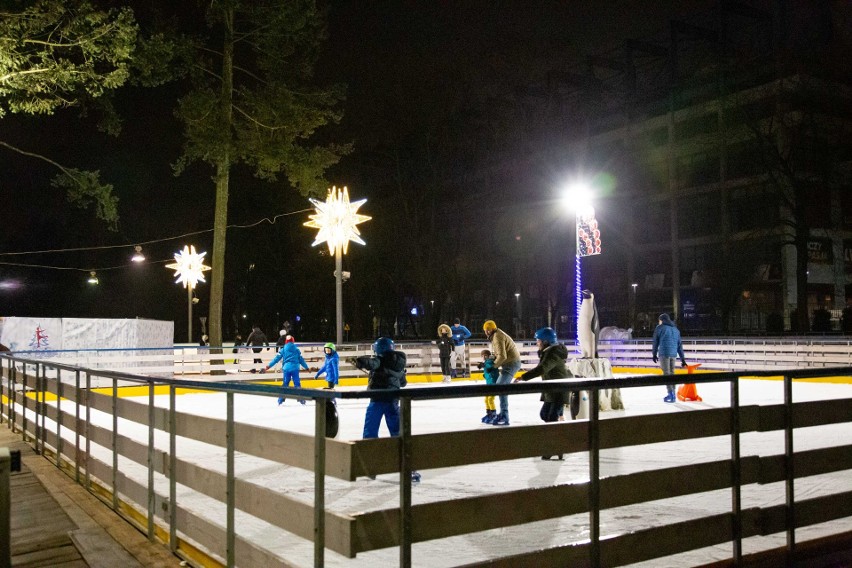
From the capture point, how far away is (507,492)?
3.80m

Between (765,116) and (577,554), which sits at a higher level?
(765,116)

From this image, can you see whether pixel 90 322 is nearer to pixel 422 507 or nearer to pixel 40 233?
pixel 422 507

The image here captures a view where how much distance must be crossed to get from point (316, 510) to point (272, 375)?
20819mm

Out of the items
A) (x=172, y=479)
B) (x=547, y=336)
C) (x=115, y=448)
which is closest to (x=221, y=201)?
(x=547, y=336)

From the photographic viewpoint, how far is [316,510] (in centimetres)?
353

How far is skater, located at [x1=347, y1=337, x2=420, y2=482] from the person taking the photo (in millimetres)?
8461

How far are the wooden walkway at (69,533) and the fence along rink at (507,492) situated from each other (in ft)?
0.79

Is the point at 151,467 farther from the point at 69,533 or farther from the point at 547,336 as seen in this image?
the point at 547,336

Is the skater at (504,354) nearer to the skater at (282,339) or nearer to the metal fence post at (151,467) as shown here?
the metal fence post at (151,467)

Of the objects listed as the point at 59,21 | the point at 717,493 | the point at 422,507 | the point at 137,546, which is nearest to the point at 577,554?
the point at 422,507

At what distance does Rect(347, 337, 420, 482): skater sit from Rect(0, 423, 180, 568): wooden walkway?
9.00 feet

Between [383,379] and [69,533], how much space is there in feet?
11.8

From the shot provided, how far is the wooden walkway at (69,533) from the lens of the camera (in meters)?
5.39

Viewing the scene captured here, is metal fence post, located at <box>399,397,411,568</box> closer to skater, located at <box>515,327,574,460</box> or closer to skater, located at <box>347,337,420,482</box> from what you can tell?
skater, located at <box>347,337,420,482</box>
